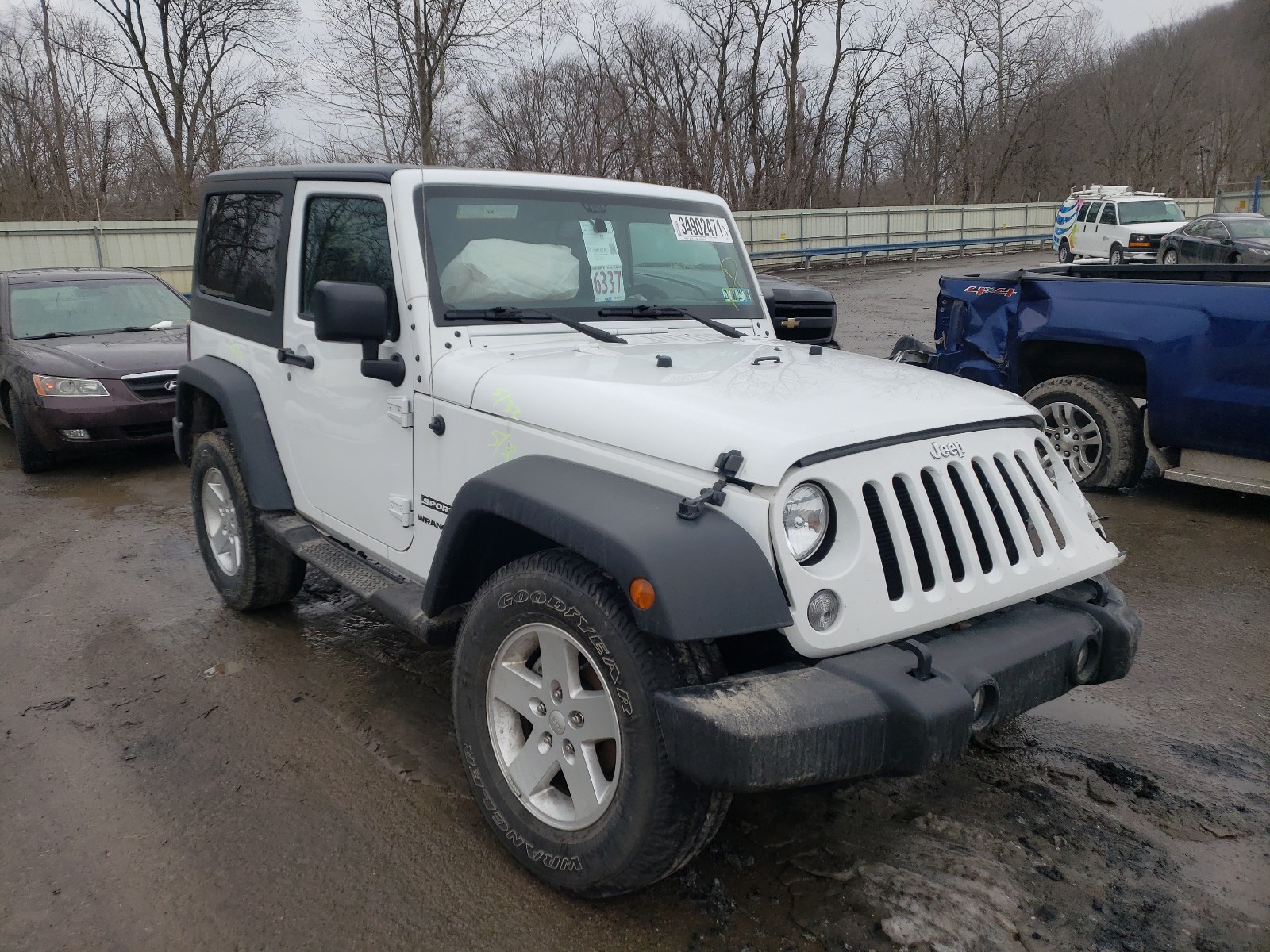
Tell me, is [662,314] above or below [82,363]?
above

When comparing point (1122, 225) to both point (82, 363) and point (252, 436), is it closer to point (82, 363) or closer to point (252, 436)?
point (82, 363)

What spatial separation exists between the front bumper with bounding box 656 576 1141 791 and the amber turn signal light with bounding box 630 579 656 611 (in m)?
0.21

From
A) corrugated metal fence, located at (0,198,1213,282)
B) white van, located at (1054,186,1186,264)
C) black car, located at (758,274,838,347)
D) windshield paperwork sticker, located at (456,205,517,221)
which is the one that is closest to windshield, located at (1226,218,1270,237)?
white van, located at (1054,186,1186,264)

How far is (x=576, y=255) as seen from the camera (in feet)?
12.1

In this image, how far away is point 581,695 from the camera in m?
2.53

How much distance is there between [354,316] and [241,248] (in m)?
1.83

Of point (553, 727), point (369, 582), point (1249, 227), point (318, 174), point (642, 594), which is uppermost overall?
point (1249, 227)

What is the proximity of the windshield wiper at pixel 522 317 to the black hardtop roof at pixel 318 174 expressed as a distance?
0.61 m

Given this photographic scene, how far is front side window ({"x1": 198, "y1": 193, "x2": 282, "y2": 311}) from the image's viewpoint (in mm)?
4238

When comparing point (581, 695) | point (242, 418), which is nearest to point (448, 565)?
point (581, 695)

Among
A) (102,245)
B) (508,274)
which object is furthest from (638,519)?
(102,245)

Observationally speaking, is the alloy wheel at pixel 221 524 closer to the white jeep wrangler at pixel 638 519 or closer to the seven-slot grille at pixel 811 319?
the white jeep wrangler at pixel 638 519

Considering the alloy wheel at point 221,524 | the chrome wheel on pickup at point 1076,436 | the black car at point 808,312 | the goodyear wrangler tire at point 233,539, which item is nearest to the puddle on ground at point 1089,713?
the chrome wheel on pickup at point 1076,436

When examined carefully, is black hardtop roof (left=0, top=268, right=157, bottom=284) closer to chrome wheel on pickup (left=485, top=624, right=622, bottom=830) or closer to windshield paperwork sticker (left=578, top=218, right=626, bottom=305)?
windshield paperwork sticker (left=578, top=218, right=626, bottom=305)
